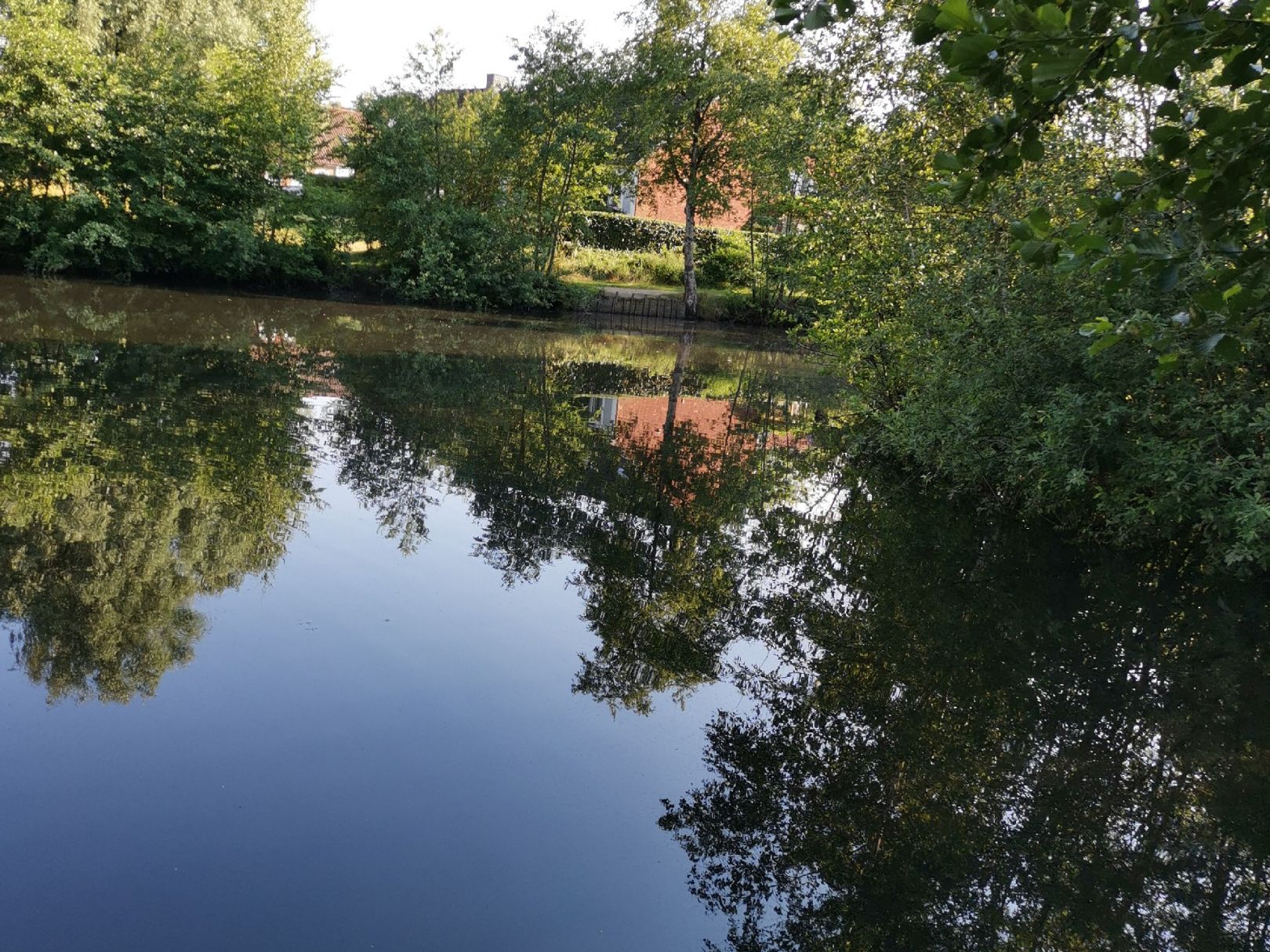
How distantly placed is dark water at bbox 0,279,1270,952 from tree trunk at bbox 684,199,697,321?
71.0 ft

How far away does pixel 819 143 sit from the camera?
35.5 ft

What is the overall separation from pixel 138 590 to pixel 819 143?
8.57 metres

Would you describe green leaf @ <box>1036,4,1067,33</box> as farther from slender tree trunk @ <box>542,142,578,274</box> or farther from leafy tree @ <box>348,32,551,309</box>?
slender tree trunk @ <box>542,142,578,274</box>

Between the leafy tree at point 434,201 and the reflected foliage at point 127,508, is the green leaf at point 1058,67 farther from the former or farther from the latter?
the leafy tree at point 434,201

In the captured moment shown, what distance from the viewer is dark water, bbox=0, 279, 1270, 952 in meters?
3.31

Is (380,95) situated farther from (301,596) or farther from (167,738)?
(167,738)

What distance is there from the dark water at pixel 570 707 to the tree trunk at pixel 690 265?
71.0ft

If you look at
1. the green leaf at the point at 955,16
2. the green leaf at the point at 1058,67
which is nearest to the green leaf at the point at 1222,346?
the green leaf at the point at 1058,67

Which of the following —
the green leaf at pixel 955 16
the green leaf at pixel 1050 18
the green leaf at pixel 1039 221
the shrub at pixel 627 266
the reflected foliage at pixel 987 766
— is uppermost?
the shrub at pixel 627 266

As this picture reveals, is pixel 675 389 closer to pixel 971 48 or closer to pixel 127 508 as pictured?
pixel 127 508

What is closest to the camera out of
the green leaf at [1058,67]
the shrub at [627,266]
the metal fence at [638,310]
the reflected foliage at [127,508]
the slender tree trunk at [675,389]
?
the green leaf at [1058,67]

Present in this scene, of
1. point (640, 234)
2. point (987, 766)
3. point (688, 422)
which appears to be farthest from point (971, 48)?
point (640, 234)

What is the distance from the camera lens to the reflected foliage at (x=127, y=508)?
15.6ft

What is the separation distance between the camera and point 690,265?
30.9 m
